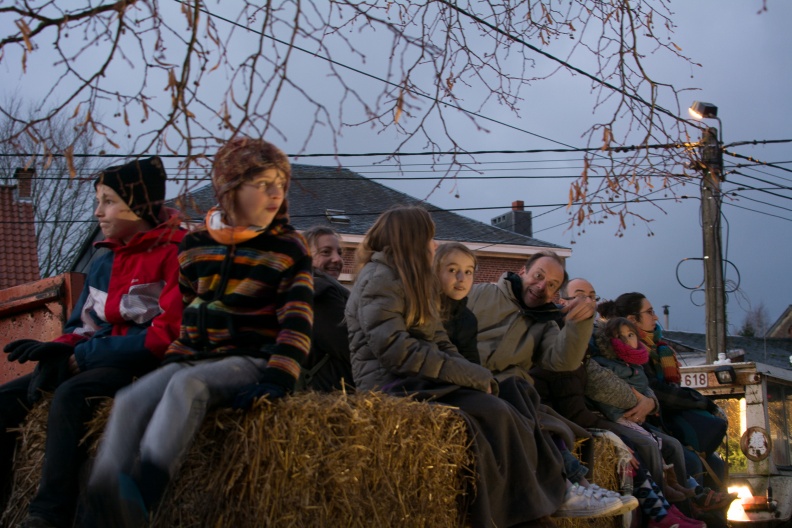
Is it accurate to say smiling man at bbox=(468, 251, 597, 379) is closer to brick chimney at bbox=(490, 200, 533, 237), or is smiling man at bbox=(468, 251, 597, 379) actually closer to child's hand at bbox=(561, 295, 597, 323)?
child's hand at bbox=(561, 295, 597, 323)

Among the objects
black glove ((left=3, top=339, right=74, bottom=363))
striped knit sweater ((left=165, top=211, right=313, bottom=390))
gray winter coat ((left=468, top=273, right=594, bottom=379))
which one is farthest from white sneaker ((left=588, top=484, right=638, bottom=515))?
black glove ((left=3, top=339, right=74, bottom=363))

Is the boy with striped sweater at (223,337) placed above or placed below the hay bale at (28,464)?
above

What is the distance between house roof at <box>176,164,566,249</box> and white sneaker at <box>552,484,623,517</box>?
17640 millimetres

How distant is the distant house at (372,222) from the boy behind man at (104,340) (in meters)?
18.2

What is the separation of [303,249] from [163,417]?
96cm

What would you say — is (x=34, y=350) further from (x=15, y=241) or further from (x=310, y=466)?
(x=15, y=241)

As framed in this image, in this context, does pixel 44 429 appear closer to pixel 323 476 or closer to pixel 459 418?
pixel 323 476

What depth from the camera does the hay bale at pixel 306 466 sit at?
3.62m

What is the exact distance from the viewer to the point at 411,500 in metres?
4.14

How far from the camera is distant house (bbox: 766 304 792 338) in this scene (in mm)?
59812

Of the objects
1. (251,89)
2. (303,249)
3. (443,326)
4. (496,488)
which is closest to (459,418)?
(496,488)

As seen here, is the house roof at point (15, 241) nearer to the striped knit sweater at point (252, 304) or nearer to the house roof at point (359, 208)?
the house roof at point (359, 208)

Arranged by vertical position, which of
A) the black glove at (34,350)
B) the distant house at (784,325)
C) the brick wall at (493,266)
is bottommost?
the distant house at (784,325)

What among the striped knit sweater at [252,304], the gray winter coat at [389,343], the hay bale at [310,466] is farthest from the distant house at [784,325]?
the striped knit sweater at [252,304]
